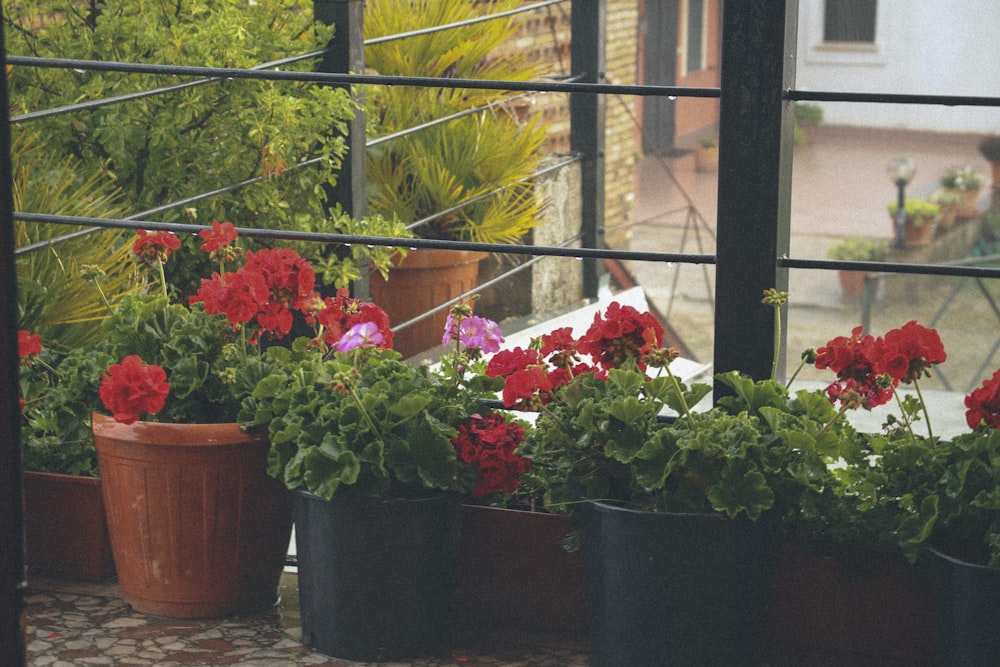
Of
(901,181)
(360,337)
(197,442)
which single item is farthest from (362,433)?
(901,181)

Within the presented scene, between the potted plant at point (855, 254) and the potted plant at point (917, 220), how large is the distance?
285mm

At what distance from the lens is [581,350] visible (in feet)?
6.77

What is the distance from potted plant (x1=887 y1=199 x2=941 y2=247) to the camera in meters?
14.4

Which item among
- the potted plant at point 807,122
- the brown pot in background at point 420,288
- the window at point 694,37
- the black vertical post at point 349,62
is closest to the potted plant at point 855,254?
the window at point 694,37

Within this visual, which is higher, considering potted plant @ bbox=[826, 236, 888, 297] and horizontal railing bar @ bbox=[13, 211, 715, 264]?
horizontal railing bar @ bbox=[13, 211, 715, 264]

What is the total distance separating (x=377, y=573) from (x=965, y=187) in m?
15.4

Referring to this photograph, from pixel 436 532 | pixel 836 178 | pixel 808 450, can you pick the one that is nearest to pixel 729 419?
pixel 808 450

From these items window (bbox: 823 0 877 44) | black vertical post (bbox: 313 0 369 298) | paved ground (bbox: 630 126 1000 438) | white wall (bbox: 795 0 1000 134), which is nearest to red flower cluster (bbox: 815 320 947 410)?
black vertical post (bbox: 313 0 369 298)

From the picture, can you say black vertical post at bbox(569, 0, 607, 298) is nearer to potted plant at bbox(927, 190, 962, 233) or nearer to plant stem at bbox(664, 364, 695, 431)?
plant stem at bbox(664, 364, 695, 431)

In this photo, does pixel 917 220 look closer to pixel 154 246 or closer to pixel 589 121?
pixel 589 121

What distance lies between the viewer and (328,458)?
77.4 inches

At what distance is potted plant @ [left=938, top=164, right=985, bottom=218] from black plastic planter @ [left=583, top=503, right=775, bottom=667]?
15.0 m

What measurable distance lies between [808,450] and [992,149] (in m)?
17.6

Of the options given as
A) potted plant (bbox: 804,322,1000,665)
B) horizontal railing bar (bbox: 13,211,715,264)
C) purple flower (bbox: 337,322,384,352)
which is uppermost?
horizontal railing bar (bbox: 13,211,715,264)
